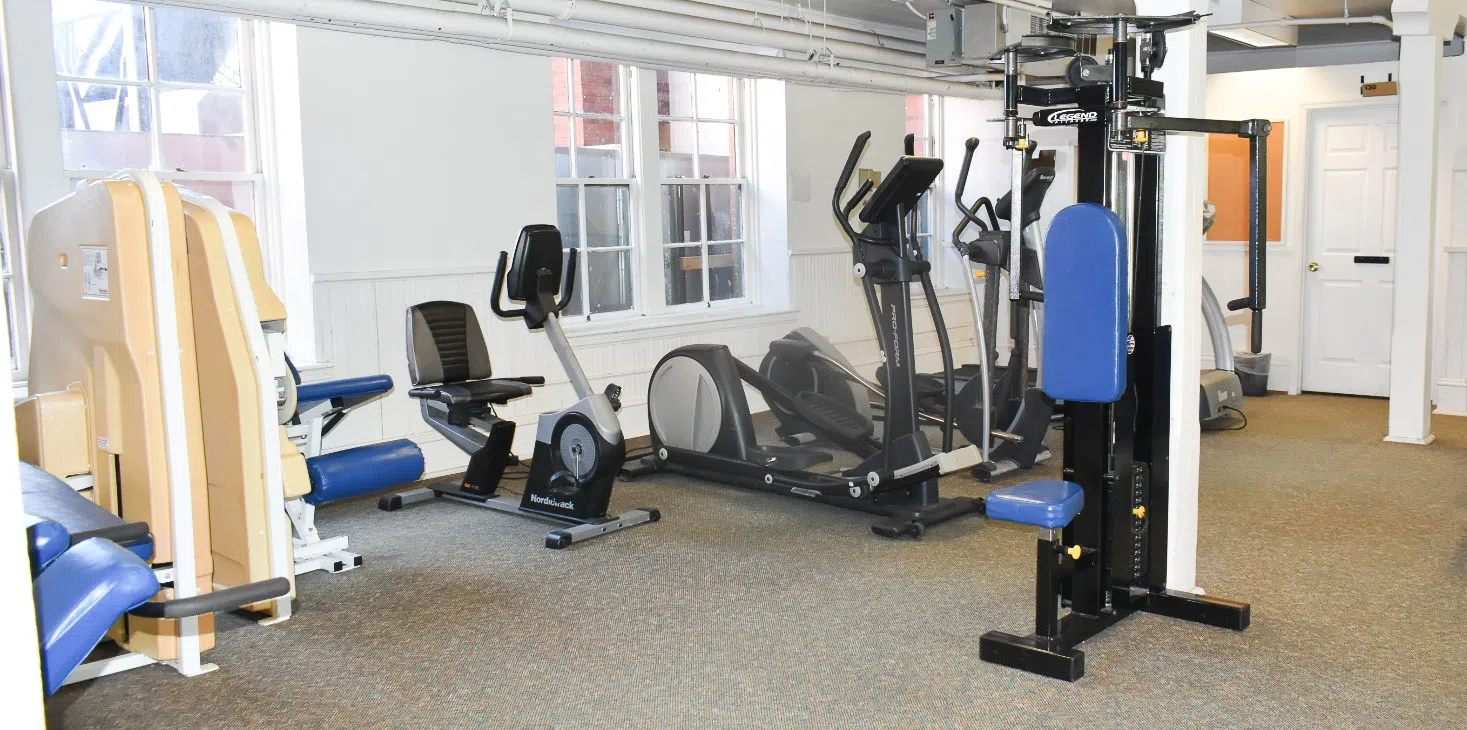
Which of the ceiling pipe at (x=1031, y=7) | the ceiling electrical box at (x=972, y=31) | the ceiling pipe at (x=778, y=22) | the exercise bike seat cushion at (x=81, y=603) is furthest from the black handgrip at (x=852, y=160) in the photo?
the exercise bike seat cushion at (x=81, y=603)

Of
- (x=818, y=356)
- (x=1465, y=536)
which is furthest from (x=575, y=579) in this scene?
(x=1465, y=536)

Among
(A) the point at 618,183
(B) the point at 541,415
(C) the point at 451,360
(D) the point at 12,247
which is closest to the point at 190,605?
(B) the point at 541,415

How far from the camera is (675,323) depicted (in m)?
7.66

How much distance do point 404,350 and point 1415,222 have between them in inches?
221

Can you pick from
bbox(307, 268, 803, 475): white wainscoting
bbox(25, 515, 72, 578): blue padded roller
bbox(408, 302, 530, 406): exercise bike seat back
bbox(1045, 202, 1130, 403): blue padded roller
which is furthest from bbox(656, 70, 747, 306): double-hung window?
bbox(25, 515, 72, 578): blue padded roller

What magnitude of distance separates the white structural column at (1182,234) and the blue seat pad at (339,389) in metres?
3.07

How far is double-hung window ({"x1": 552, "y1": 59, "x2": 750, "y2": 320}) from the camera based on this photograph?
7293 mm

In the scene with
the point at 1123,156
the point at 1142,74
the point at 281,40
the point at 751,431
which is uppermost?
the point at 281,40

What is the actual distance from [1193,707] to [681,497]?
3051 millimetres

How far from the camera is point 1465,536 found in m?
4.90

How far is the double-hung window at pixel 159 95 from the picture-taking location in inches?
206

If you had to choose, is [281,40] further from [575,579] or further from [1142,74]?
[1142,74]

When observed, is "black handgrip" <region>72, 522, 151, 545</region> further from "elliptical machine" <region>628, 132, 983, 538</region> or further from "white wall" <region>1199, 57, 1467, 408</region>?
"white wall" <region>1199, 57, 1467, 408</region>

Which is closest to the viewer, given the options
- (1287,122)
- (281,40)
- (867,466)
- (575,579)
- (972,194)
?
(575,579)
